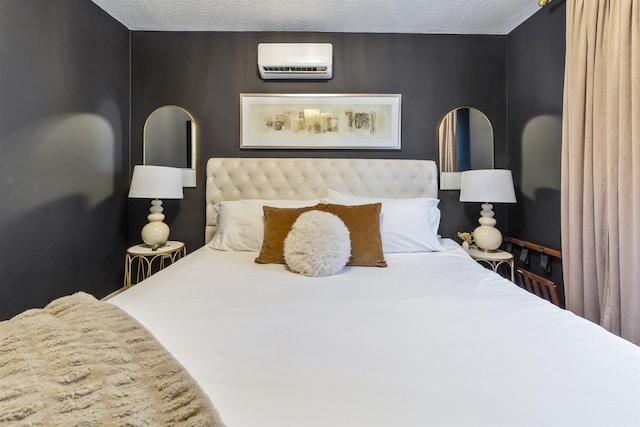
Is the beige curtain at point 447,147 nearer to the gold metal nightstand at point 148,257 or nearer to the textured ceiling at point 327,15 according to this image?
the textured ceiling at point 327,15

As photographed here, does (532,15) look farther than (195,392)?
Yes

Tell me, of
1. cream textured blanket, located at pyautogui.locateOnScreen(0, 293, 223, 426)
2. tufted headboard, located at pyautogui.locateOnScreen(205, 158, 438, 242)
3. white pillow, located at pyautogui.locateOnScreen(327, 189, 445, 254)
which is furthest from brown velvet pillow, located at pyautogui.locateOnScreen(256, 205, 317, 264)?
cream textured blanket, located at pyautogui.locateOnScreen(0, 293, 223, 426)

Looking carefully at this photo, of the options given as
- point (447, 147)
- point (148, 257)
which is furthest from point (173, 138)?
point (447, 147)

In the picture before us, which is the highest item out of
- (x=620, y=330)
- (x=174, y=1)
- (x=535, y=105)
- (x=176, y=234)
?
(x=174, y=1)

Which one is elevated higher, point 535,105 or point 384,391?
point 535,105

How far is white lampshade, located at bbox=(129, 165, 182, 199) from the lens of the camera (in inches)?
93.2

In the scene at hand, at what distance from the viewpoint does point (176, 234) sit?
9.39 ft

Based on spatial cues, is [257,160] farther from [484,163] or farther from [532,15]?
[532,15]

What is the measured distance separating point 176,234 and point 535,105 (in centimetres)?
323

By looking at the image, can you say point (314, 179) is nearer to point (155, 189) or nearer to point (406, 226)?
point (406, 226)

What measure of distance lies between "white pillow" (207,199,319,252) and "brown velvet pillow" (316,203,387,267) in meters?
0.44

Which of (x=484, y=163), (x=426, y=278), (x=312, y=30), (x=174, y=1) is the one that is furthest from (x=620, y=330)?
(x=174, y=1)

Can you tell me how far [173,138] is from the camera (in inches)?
111

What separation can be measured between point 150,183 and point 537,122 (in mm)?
3037
